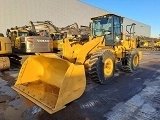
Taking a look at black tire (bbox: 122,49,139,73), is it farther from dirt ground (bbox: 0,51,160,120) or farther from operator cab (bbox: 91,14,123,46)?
dirt ground (bbox: 0,51,160,120)

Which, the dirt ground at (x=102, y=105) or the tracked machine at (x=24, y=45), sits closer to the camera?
the dirt ground at (x=102, y=105)

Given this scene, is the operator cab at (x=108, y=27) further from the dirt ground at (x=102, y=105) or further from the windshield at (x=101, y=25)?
the dirt ground at (x=102, y=105)

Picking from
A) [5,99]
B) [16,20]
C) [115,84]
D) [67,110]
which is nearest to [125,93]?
[115,84]

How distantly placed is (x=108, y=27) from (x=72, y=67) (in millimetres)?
3675

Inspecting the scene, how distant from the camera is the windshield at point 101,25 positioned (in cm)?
668

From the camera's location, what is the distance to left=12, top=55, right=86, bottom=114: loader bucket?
3420 mm

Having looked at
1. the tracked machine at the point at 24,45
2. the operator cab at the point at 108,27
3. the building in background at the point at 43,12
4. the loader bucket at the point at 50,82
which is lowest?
the loader bucket at the point at 50,82

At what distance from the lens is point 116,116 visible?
3496mm

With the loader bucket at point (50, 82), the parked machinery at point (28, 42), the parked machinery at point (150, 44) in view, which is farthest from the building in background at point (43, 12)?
the loader bucket at point (50, 82)

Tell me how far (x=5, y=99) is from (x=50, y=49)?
6832 mm

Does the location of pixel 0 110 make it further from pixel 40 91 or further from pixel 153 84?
pixel 153 84

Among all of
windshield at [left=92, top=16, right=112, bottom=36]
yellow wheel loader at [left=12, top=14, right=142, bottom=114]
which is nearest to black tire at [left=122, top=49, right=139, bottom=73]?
yellow wheel loader at [left=12, top=14, right=142, bottom=114]

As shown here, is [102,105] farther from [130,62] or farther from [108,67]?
[130,62]

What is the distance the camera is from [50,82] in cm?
467
